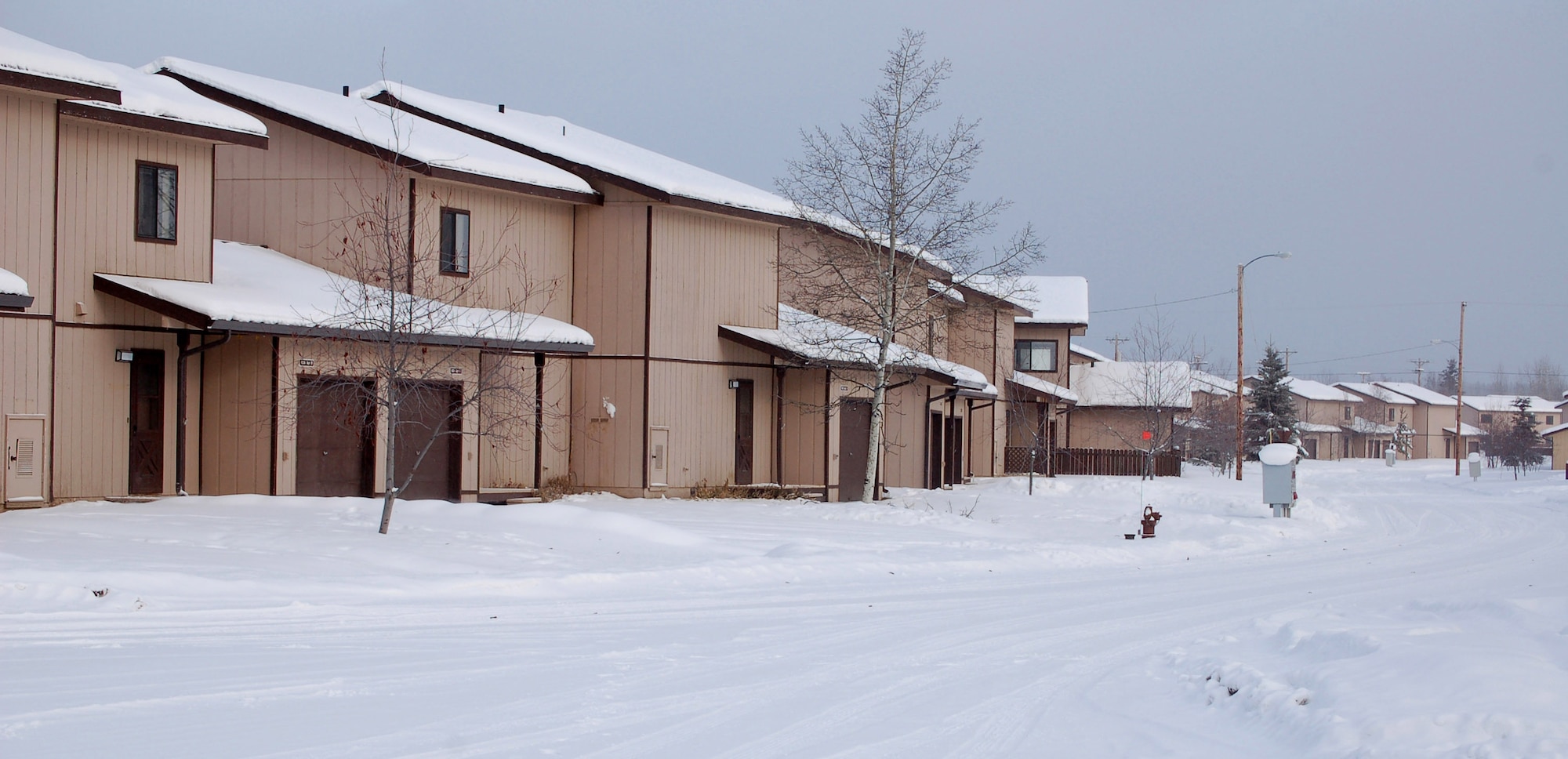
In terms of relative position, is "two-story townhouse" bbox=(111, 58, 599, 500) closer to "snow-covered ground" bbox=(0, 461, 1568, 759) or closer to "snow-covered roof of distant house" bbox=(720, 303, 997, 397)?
"snow-covered ground" bbox=(0, 461, 1568, 759)

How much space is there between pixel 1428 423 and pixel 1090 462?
2828 inches

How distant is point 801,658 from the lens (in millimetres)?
10273

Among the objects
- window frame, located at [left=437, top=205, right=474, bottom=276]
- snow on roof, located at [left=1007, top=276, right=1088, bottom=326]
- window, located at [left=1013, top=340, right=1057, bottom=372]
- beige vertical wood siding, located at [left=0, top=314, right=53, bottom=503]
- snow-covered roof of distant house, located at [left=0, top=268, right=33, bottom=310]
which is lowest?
beige vertical wood siding, located at [left=0, top=314, right=53, bottom=503]

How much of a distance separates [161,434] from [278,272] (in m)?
3.44

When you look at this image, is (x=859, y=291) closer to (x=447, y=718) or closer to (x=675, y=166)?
(x=675, y=166)

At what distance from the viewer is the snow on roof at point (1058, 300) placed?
160 ft

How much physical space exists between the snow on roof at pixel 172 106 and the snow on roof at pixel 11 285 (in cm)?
338

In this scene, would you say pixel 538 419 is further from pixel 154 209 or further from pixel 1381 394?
pixel 1381 394

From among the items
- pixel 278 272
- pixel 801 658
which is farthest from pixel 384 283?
pixel 801 658

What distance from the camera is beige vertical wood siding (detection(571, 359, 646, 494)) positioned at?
25.2 metres

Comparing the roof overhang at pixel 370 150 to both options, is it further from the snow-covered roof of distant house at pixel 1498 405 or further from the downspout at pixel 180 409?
the snow-covered roof of distant house at pixel 1498 405

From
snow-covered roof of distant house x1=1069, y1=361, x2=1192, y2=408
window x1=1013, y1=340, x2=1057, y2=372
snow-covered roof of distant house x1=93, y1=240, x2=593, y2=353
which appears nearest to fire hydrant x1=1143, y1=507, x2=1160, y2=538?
snow-covered roof of distant house x1=93, y1=240, x2=593, y2=353

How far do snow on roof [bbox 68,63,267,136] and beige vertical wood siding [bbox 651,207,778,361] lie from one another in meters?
7.88

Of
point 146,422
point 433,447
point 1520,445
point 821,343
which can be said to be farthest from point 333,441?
point 1520,445
